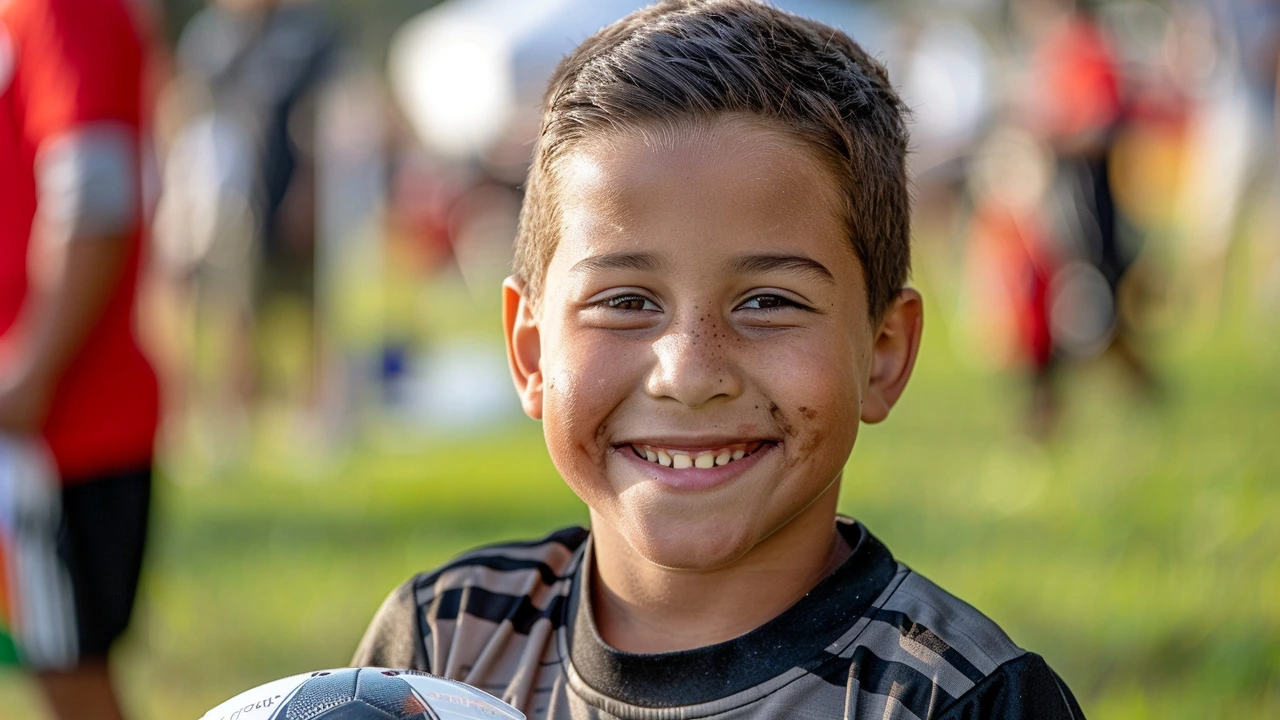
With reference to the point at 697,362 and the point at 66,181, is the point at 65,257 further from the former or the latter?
the point at 697,362

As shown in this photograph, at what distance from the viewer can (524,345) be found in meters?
1.98

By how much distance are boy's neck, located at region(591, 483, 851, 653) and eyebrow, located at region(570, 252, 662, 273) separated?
1.18 ft

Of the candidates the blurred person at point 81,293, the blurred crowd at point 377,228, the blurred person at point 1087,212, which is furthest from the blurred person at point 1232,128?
the blurred person at point 81,293

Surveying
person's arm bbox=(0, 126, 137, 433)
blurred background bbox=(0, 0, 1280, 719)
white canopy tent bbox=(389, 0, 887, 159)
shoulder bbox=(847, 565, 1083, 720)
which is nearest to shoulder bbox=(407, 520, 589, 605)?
shoulder bbox=(847, 565, 1083, 720)

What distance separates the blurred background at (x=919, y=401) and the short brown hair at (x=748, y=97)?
29.1 inches

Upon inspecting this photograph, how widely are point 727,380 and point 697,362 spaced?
0.13 feet

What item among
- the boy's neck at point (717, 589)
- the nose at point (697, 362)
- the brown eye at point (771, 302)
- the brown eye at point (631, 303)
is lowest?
the boy's neck at point (717, 589)

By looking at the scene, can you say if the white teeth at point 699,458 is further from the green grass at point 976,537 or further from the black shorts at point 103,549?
the green grass at point 976,537

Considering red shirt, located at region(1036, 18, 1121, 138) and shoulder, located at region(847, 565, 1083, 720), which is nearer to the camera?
shoulder, located at region(847, 565, 1083, 720)

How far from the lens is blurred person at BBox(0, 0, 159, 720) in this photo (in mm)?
2920

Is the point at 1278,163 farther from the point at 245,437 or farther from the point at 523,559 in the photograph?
the point at 523,559

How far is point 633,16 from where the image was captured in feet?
6.32

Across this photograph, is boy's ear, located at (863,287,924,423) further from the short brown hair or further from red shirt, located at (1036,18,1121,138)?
red shirt, located at (1036,18,1121,138)

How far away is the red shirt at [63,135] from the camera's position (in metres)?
2.93
